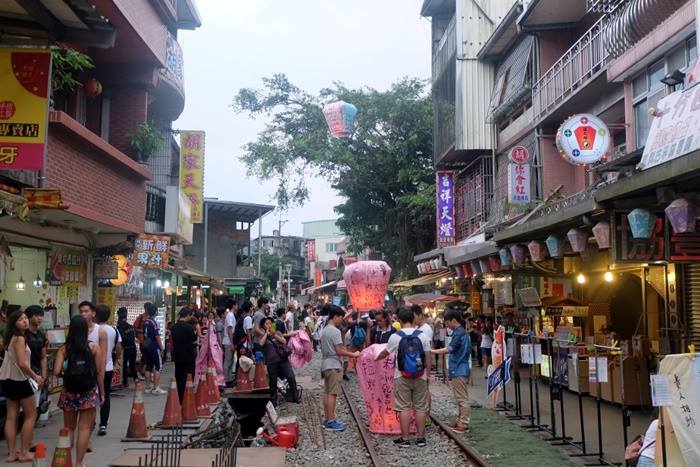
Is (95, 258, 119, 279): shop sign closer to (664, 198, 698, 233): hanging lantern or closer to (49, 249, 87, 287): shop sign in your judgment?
(49, 249, 87, 287): shop sign

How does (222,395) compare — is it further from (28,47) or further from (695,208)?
(695,208)

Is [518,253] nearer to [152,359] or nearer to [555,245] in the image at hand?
[555,245]

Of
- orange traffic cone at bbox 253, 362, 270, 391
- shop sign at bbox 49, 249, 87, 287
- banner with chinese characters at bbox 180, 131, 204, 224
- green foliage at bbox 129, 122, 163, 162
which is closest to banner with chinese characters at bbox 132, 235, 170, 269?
shop sign at bbox 49, 249, 87, 287

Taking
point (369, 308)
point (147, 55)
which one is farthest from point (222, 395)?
point (147, 55)

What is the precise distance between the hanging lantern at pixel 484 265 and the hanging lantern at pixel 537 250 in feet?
13.2

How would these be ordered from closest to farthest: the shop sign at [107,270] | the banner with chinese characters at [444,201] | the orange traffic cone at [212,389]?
the orange traffic cone at [212,389] < the shop sign at [107,270] < the banner with chinese characters at [444,201]

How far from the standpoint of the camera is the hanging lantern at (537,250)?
13.2 m

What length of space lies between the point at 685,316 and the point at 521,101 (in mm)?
11202

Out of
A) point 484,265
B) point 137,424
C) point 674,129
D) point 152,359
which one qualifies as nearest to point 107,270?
point 152,359

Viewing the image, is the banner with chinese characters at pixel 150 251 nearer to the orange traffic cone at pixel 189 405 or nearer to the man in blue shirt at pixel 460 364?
the orange traffic cone at pixel 189 405

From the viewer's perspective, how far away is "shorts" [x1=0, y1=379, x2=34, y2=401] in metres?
7.54

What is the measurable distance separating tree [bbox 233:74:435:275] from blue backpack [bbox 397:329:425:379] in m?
22.2

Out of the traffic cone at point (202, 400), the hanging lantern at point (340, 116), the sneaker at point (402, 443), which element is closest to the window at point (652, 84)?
the sneaker at point (402, 443)

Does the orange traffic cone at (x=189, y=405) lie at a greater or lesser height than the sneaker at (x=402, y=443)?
greater
